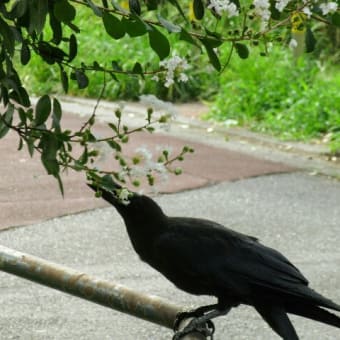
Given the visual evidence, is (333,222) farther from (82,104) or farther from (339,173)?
(82,104)

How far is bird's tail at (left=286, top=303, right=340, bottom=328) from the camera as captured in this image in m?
A: 2.54

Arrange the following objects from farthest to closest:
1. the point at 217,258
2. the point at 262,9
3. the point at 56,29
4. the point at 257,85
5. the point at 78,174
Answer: the point at 257,85, the point at 78,174, the point at 217,258, the point at 56,29, the point at 262,9

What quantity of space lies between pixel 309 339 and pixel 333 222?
2.05 m

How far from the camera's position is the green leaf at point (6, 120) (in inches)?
78.9

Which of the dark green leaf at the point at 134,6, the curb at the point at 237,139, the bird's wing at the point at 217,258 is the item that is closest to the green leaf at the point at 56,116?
the dark green leaf at the point at 134,6

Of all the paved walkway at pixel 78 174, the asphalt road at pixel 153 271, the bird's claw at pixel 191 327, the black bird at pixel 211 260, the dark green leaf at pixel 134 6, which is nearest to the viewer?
the dark green leaf at pixel 134 6

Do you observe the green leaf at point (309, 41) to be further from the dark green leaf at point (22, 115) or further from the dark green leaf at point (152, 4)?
the dark green leaf at point (22, 115)

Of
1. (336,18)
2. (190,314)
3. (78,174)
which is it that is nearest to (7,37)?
(336,18)

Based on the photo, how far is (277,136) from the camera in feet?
30.0

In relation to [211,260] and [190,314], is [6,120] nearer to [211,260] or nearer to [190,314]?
[190,314]

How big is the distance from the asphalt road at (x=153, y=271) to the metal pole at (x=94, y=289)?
7.00ft

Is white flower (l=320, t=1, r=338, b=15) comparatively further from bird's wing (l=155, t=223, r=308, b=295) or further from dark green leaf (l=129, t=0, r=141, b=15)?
bird's wing (l=155, t=223, r=308, b=295)

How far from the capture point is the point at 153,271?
225 inches

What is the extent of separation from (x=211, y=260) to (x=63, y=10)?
1123 millimetres
